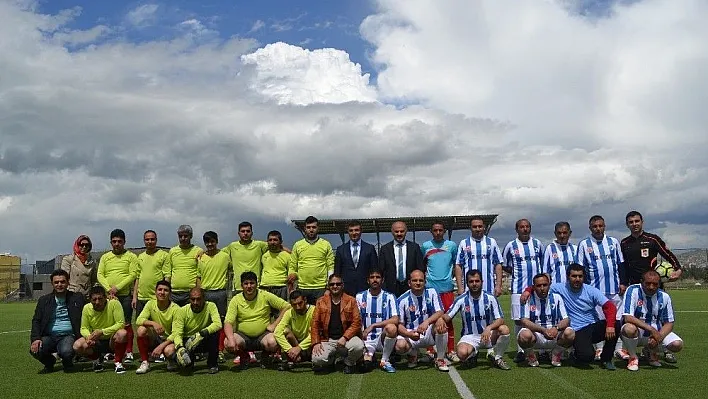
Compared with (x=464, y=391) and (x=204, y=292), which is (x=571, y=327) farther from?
(x=204, y=292)

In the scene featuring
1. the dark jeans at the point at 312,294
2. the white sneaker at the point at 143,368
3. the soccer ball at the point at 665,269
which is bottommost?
the white sneaker at the point at 143,368

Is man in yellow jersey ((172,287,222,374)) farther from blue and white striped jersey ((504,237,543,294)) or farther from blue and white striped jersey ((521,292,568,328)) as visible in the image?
blue and white striped jersey ((504,237,543,294))

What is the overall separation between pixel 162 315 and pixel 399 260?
10.1ft

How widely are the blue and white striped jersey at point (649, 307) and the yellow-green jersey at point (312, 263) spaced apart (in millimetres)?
3739

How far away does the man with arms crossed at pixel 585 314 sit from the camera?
7520 mm

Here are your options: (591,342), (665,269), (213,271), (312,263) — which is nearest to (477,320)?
(591,342)

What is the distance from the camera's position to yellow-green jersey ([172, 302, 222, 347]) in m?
7.77

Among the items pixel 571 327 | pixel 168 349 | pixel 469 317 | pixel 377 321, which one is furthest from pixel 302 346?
pixel 571 327

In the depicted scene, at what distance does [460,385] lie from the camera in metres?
6.55

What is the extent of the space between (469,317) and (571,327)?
120cm

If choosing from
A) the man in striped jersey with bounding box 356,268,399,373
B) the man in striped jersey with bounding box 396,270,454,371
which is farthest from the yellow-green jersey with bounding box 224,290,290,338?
the man in striped jersey with bounding box 396,270,454,371

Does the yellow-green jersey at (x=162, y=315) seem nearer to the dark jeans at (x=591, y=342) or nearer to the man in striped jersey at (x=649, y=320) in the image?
the dark jeans at (x=591, y=342)

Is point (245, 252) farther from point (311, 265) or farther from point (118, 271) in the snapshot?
point (118, 271)

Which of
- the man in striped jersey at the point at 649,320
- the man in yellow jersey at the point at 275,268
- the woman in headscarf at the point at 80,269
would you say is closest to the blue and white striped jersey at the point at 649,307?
the man in striped jersey at the point at 649,320
